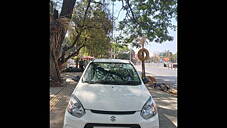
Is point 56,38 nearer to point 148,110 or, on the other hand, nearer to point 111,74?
point 111,74

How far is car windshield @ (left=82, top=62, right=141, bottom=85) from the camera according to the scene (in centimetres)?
532

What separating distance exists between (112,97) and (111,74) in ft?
4.06

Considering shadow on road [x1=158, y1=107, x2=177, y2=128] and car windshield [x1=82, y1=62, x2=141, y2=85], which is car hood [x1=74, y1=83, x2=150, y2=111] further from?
shadow on road [x1=158, y1=107, x2=177, y2=128]

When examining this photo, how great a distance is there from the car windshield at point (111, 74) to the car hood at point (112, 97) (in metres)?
0.31

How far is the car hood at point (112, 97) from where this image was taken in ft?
13.7

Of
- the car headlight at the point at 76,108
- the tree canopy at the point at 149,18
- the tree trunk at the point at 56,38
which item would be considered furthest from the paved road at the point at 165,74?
the tree trunk at the point at 56,38

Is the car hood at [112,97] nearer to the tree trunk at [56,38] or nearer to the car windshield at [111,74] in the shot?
the car windshield at [111,74]

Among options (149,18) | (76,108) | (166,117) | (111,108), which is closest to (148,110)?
(111,108)
